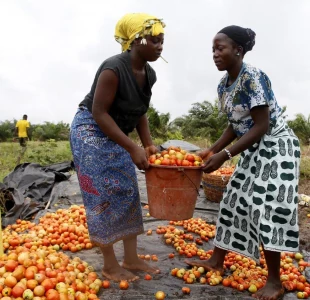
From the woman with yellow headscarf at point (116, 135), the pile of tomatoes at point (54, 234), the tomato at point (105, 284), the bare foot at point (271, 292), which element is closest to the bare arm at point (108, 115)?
the woman with yellow headscarf at point (116, 135)

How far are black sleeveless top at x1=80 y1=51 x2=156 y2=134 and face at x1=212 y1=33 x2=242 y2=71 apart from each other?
1.76ft

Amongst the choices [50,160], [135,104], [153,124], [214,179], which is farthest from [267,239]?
[153,124]

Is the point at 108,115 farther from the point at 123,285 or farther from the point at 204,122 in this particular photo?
the point at 204,122

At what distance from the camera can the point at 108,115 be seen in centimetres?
261

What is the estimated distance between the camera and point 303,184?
23.9ft

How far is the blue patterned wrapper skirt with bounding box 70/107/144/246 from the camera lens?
2.76 metres

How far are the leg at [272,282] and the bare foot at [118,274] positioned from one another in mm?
950

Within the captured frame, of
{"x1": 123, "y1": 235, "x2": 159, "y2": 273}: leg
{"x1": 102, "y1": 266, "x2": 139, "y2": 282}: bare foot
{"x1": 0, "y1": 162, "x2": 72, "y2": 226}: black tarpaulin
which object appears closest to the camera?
{"x1": 102, "y1": 266, "x2": 139, "y2": 282}: bare foot

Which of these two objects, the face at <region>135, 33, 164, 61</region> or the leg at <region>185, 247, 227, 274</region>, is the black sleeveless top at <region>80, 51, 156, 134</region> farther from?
the leg at <region>185, 247, 227, 274</region>

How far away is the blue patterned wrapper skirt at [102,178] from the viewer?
2756mm

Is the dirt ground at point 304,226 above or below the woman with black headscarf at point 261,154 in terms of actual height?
below

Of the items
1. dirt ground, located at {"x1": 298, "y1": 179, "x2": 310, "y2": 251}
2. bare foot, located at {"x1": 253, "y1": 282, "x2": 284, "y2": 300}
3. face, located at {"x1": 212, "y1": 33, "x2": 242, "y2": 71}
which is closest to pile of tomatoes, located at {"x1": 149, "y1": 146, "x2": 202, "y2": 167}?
face, located at {"x1": 212, "y1": 33, "x2": 242, "y2": 71}

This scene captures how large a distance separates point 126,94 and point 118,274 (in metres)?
1.38

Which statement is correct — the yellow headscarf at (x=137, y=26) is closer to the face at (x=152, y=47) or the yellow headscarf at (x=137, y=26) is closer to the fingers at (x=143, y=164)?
the face at (x=152, y=47)
